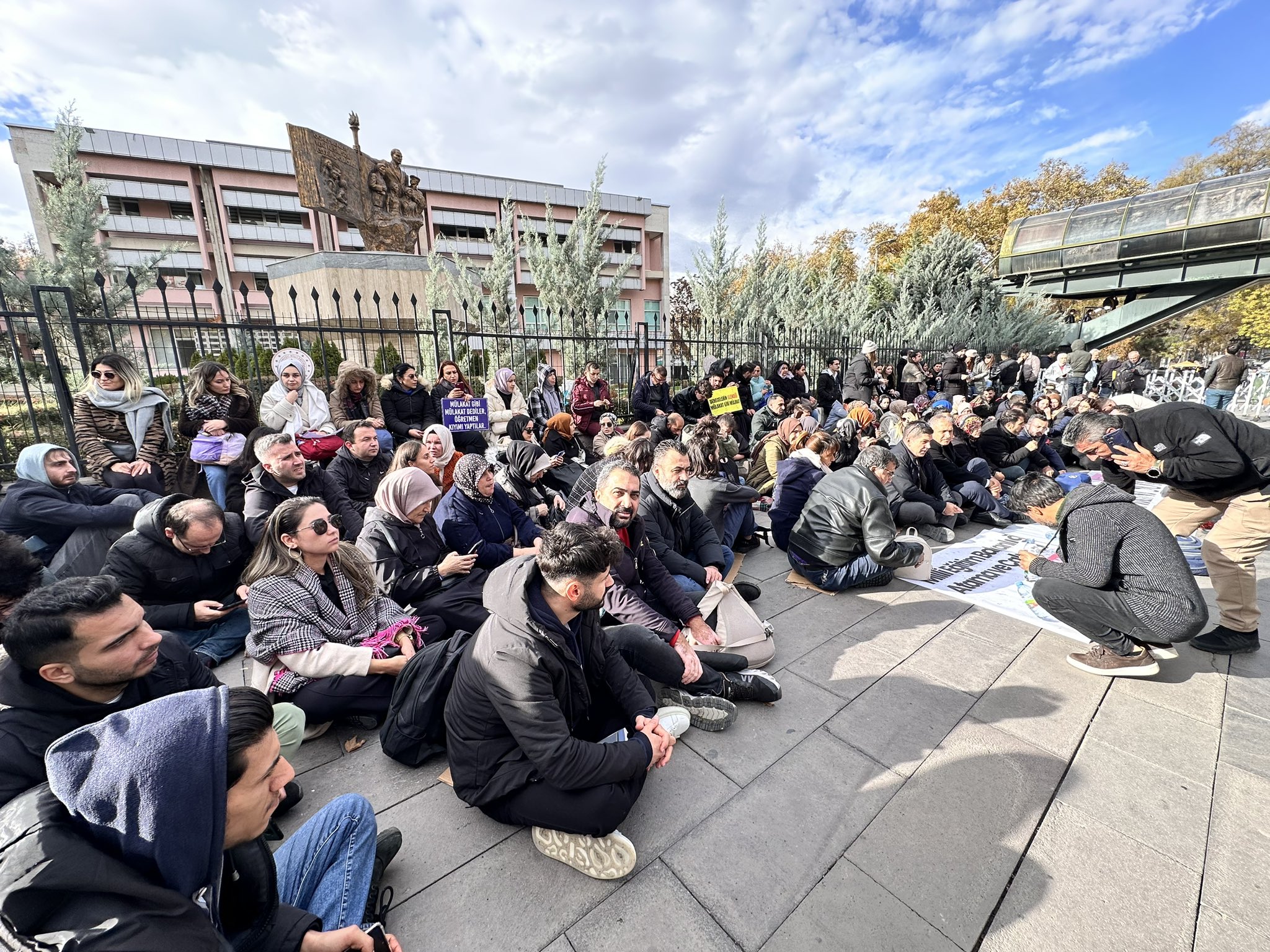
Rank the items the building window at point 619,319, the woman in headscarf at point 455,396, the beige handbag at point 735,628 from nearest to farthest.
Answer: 1. the beige handbag at point 735,628
2. the woman in headscarf at point 455,396
3. the building window at point 619,319

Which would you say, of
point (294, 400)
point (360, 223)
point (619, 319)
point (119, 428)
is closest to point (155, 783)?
point (119, 428)

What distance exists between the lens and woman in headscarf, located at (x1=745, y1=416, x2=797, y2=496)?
19.8ft

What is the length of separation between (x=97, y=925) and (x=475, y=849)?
4.59ft

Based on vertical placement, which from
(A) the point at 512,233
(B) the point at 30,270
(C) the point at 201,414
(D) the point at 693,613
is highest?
(A) the point at 512,233

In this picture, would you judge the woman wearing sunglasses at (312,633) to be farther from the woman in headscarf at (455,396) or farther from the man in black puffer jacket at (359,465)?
the woman in headscarf at (455,396)

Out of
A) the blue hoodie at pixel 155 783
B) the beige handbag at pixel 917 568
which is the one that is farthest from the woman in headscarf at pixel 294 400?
the beige handbag at pixel 917 568

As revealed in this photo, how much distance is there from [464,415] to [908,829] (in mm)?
5458

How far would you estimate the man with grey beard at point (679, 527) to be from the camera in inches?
148

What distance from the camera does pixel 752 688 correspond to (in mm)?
2855

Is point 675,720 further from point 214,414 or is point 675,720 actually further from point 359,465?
point 214,414

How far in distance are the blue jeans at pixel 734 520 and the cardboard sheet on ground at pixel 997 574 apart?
1.54m

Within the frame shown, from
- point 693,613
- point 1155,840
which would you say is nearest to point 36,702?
point 693,613

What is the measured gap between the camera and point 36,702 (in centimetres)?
158

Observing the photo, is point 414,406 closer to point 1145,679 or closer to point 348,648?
point 348,648
